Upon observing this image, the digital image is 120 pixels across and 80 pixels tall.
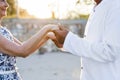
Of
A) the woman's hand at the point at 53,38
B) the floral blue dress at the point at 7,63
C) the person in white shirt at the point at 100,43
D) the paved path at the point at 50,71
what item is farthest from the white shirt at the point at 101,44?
the paved path at the point at 50,71

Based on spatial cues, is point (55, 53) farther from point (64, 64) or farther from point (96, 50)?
point (96, 50)

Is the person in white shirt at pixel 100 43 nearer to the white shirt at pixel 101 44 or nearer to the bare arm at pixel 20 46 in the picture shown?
the white shirt at pixel 101 44

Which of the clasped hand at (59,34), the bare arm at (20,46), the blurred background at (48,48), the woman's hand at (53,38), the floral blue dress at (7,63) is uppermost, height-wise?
the clasped hand at (59,34)

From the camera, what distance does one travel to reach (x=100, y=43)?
3508 mm

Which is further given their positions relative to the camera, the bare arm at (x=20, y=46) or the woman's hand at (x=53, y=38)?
the bare arm at (x=20, y=46)

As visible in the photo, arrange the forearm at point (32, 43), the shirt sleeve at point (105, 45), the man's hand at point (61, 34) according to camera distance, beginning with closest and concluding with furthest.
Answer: the shirt sleeve at point (105, 45) < the man's hand at point (61, 34) < the forearm at point (32, 43)

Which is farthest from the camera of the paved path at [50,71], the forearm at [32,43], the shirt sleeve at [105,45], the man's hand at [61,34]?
the paved path at [50,71]

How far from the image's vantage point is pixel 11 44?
14.0ft

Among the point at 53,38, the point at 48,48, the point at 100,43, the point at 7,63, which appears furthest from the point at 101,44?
the point at 48,48

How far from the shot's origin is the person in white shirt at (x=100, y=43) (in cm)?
347

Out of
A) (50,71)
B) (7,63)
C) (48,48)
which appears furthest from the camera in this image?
(48,48)

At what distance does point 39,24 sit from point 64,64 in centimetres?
609

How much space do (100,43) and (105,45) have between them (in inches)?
1.9

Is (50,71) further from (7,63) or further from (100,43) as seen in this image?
(100,43)
